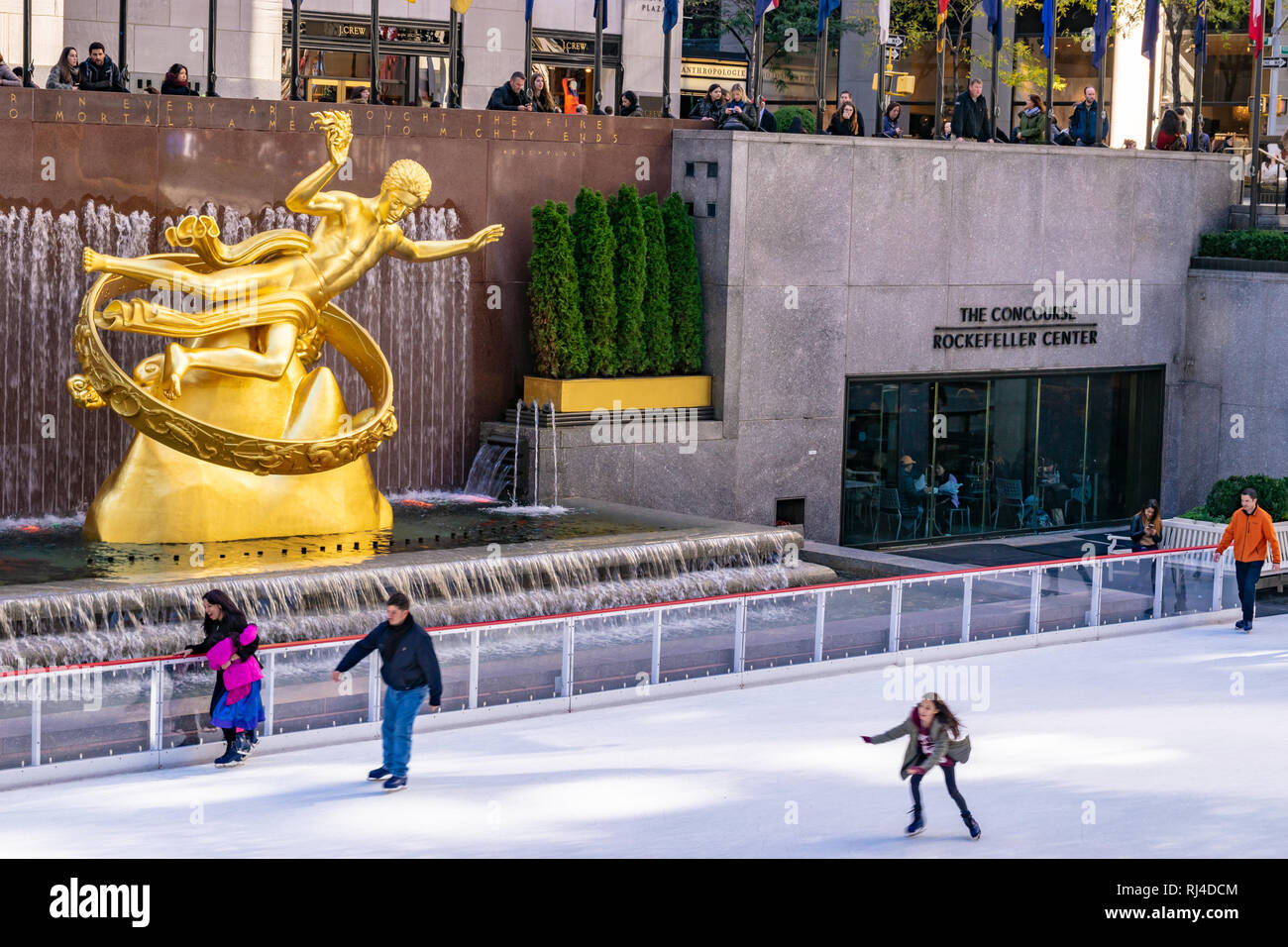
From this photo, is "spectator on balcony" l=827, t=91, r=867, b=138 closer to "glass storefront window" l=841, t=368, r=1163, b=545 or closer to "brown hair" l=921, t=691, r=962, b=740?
"glass storefront window" l=841, t=368, r=1163, b=545

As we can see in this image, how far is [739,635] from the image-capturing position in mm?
14773

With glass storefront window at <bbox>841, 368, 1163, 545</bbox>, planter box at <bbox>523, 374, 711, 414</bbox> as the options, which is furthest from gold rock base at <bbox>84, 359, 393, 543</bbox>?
glass storefront window at <bbox>841, 368, 1163, 545</bbox>

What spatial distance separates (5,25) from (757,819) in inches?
854

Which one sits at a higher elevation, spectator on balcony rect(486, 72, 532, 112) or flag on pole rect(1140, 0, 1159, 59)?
flag on pole rect(1140, 0, 1159, 59)

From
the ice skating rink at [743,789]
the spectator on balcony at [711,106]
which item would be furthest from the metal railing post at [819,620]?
the spectator on balcony at [711,106]

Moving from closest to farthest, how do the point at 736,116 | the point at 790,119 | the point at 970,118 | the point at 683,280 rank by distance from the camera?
the point at 683,280, the point at 736,116, the point at 970,118, the point at 790,119

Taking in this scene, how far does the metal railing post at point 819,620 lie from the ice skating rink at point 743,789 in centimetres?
38

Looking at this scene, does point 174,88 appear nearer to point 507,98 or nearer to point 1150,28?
point 507,98

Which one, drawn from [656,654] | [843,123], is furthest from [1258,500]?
[656,654]

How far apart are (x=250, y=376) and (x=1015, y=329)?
36.3ft

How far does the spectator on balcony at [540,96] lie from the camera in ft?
73.7

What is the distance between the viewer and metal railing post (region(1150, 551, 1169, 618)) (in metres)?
17.7

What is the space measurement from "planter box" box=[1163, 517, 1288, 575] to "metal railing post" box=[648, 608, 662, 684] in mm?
8188
